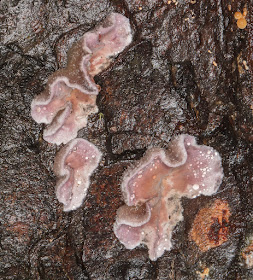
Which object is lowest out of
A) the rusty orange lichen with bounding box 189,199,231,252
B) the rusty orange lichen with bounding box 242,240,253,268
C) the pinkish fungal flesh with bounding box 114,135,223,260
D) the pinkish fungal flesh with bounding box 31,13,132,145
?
the rusty orange lichen with bounding box 242,240,253,268

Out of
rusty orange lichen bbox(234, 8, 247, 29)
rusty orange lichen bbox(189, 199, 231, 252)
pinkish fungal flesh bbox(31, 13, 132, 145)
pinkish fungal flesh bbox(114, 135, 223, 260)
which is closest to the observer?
rusty orange lichen bbox(234, 8, 247, 29)

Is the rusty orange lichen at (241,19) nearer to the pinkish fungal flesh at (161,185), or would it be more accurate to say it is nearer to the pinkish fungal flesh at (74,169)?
the pinkish fungal flesh at (161,185)

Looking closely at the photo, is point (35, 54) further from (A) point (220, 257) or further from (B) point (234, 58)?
(A) point (220, 257)

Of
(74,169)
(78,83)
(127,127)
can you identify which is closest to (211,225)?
(127,127)


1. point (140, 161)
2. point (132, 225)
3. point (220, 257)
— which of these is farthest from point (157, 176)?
point (220, 257)

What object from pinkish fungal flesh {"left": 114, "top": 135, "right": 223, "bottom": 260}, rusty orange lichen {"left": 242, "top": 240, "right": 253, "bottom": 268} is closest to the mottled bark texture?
rusty orange lichen {"left": 242, "top": 240, "right": 253, "bottom": 268}

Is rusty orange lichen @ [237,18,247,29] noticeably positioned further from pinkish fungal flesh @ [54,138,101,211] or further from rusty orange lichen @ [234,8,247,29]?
pinkish fungal flesh @ [54,138,101,211]
